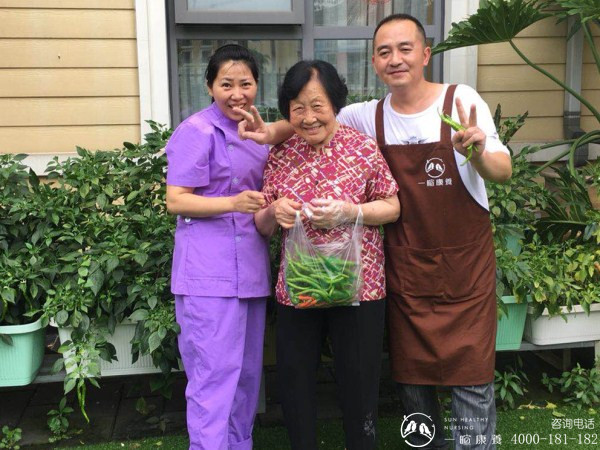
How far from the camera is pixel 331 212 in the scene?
8.09ft

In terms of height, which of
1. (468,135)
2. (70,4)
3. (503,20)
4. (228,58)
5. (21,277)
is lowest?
(21,277)

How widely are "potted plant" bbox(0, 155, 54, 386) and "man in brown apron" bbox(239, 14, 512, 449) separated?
4.47ft

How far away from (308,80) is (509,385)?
2.30 metres

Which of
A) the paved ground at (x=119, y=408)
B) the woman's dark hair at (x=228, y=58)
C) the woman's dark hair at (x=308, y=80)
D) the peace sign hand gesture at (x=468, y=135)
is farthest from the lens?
the paved ground at (x=119, y=408)

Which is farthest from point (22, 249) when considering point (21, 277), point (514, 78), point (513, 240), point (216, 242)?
point (514, 78)

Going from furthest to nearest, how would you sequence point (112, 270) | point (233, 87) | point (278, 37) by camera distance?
point (278, 37) → point (112, 270) → point (233, 87)

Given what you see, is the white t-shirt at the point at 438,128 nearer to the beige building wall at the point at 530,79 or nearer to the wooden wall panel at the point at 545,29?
the beige building wall at the point at 530,79

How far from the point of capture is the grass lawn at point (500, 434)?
11.5 feet

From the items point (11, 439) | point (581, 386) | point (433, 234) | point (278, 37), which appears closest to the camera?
point (433, 234)

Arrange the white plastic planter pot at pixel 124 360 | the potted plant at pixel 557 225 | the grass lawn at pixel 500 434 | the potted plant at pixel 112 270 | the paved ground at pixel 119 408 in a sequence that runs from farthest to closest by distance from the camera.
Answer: the paved ground at pixel 119 408 < the potted plant at pixel 557 225 < the grass lawn at pixel 500 434 < the white plastic planter pot at pixel 124 360 < the potted plant at pixel 112 270

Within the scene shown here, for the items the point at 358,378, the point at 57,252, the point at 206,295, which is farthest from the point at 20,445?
the point at 358,378

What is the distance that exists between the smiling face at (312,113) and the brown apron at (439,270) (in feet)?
1.10

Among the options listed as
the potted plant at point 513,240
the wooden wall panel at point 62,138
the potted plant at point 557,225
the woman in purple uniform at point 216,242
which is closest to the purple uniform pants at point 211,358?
the woman in purple uniform at point 216,242

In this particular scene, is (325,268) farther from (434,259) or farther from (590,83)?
(590,83)
